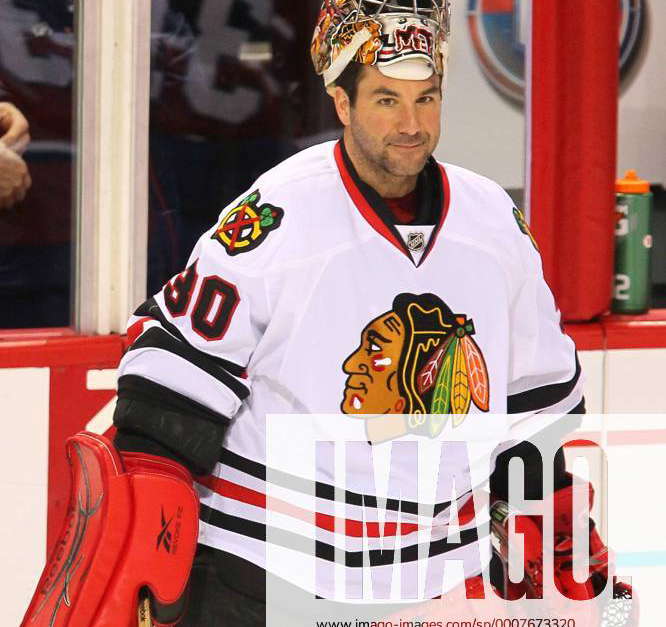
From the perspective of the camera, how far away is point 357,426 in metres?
2.16

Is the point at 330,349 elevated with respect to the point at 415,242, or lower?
lower

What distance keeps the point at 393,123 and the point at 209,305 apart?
0.38 m

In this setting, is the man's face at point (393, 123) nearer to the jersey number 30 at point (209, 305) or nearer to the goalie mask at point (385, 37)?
the goalie mask at point (385, 37)

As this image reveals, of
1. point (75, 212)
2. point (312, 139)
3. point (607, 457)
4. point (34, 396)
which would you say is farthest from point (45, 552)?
point (607, 457)

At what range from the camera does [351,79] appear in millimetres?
2232

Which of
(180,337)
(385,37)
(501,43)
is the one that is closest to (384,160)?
(385,37)

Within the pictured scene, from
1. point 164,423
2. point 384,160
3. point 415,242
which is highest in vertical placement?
point 384,160

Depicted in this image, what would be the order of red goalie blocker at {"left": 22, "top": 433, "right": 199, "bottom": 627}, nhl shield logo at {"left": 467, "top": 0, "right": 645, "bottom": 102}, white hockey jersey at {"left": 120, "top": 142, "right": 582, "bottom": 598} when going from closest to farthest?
red goalie blocker at {"left": 22, "top": 433, "right": 199, "bottom": 627}, white hockey jersey at {"left": 120, "top": 142, "right": 582, "bottom": 598}, nhl shield logo at {"left": 467, "top": 0, "right": 645, "bottom": 102}

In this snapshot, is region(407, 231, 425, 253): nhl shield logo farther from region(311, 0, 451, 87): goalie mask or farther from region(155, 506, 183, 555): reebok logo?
region(155, 506, 183, 555): reebok logo

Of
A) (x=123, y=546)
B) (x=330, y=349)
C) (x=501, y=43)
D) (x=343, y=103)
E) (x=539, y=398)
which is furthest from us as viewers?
(x=501, y=43)

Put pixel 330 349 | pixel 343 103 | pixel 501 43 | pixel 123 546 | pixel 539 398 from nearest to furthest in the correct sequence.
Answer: pixel 123 546, pixel 330 349, pixel 343 103, pixel 539 398, pixel 501 43

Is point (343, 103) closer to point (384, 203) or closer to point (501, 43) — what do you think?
point (384, 203)

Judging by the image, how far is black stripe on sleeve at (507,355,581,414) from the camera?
235cm

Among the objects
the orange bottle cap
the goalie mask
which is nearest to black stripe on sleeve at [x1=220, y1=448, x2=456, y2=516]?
the goalie mask
